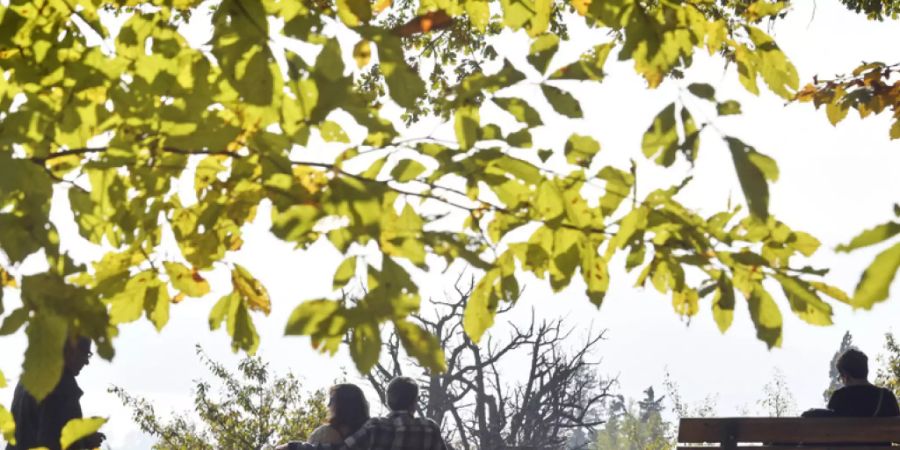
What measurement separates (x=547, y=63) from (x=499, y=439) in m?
19.3

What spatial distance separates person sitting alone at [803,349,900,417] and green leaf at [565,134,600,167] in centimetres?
495

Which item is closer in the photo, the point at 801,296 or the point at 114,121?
the point at 801,296

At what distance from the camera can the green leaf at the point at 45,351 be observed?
202 cm

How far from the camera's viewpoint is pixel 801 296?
7.64 feet

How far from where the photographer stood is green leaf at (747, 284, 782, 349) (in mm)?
2330

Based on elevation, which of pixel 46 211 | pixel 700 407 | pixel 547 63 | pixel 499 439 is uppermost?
pixel 700 407

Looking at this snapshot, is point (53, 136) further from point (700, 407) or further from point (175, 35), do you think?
point (700, 407)

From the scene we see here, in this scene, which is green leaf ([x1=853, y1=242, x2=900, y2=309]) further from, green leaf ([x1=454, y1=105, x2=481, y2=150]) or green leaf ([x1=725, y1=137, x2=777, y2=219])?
green leaf ([x1=454, y1=105, x2=481, y2=150])

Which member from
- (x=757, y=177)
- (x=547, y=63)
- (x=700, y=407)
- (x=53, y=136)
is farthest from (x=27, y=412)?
(x=700, y=407)

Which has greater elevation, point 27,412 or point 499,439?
point 499,439

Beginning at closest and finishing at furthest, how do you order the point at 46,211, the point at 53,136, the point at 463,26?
the point at 46,211 < the point at 53,136 < the point at 463,26

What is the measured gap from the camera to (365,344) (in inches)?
82.5

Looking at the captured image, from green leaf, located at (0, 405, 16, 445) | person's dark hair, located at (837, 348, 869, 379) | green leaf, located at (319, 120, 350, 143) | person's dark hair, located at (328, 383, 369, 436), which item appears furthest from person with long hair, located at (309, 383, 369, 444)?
green leaf, located at (319, 120, 350, 143)

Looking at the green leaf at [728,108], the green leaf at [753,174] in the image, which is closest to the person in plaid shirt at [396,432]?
the green leaf at [728,108]
